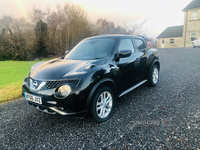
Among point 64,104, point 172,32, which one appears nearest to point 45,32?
point 64,104

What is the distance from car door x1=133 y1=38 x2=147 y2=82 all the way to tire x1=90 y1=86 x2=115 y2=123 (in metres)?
1.30

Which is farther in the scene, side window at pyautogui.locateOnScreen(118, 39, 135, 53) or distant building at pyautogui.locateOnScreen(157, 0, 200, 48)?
distant building at pyautogui.locateOnScreen(157, 0, 200, 48)

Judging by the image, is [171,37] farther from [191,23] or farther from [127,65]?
[127,65]

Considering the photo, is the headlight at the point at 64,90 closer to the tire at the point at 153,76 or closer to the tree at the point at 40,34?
the tire at the point at 153,76

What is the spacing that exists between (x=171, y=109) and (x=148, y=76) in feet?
4.89

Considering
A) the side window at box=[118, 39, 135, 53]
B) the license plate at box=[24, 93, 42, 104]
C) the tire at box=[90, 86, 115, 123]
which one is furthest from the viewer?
the side window at box=[118, 39, 135, 53]

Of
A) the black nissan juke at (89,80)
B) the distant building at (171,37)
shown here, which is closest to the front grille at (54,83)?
the black nissan juke at (89,80)

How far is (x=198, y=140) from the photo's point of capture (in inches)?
90.1

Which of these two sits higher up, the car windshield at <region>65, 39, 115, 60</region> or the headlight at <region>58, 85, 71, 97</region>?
the car windshield at <region>65, 39, 115, 60</region>

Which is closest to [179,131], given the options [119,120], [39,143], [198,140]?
[198,140]

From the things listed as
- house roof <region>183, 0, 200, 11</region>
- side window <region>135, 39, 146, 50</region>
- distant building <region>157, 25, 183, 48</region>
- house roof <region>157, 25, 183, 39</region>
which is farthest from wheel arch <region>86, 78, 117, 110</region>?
house roof <region>157, 25, 183, 39</region>

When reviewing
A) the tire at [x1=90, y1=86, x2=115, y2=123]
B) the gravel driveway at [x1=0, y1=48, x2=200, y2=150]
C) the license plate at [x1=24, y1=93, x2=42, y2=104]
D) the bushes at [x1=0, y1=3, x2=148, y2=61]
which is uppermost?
the bushes at [x1=0, y1=3, x2=148, y2=61]

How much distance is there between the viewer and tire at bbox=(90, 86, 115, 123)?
267cm

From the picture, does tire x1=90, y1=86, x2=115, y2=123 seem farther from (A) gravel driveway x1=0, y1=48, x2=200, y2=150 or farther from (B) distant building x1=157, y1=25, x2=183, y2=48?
(B) distant building x1=157, y1=25, x2=183, y2=48
